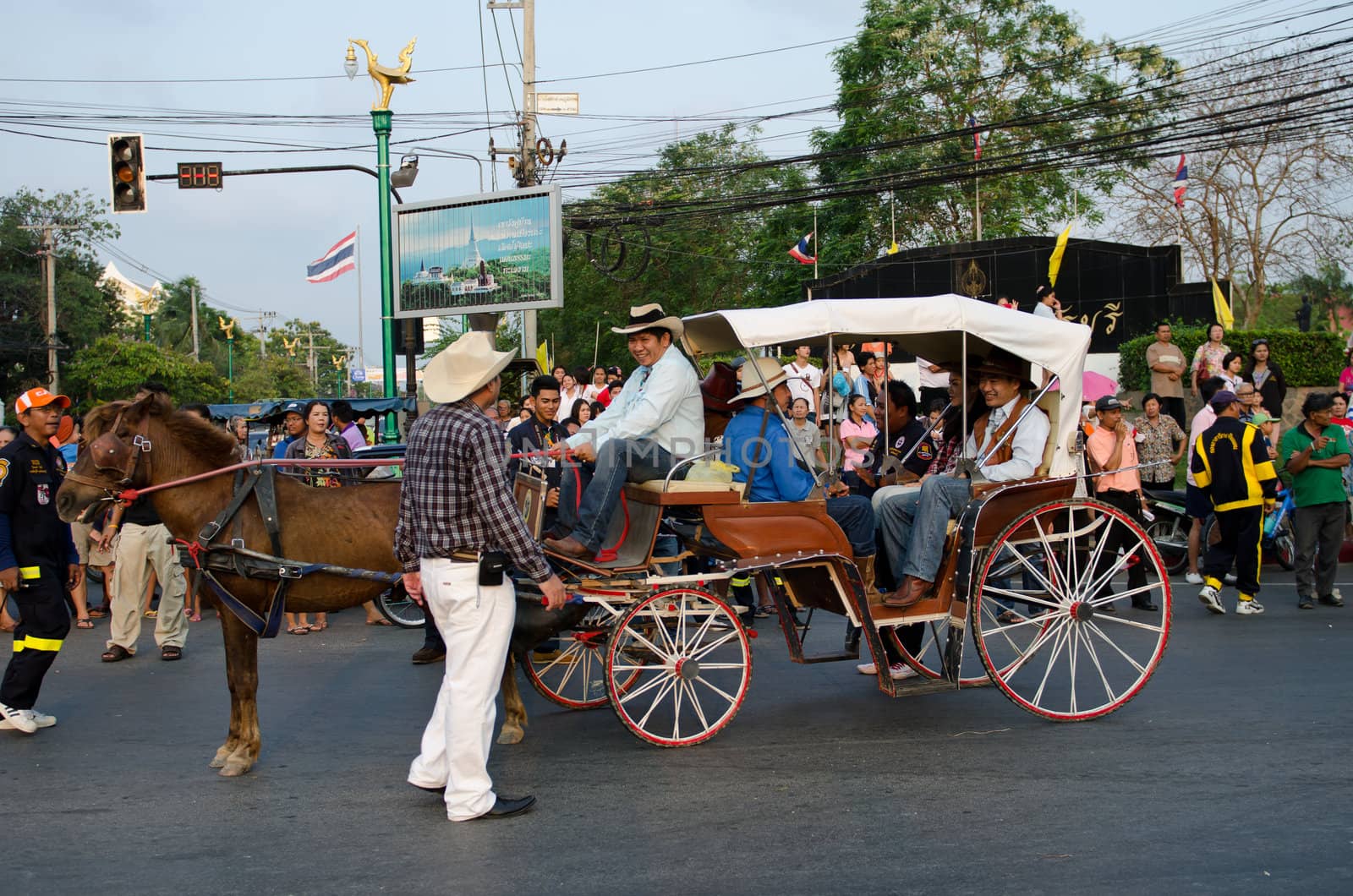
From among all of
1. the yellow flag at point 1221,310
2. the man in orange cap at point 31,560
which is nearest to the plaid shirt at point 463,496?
the man in orange cap at point 31,560

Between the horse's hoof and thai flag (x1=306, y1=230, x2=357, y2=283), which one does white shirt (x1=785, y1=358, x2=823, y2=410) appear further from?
thai flag (x1=306, y1=230, x2=357, y2=283)

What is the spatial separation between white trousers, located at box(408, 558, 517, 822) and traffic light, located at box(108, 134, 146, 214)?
16269mm

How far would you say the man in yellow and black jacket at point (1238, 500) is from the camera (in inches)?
421

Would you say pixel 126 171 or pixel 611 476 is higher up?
pixel 126 171

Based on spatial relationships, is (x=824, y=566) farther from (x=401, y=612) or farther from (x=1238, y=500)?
(x=1238, y=500)

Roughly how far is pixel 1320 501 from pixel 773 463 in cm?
670

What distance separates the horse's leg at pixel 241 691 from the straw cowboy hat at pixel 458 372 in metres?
1.87

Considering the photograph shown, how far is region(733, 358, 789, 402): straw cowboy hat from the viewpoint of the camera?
7.03m

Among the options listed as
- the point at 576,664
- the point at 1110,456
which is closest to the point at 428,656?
the point at 576,664

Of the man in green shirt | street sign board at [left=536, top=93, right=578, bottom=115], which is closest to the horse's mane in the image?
the man in green shirt

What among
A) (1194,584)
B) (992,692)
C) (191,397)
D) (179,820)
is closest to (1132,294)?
(1194,584)

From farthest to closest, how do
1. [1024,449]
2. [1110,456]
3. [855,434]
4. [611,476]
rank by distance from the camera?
1. [855,434]
2. [1110,456]
3. [1024,449]
4. [611,476]

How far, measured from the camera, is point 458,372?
5.53 m

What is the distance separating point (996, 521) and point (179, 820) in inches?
187
